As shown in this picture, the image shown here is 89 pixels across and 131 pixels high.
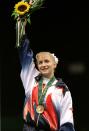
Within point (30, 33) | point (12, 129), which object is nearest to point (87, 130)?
point (12, 129)

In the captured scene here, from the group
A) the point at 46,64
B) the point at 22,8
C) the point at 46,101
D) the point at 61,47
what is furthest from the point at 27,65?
the point at 61,47

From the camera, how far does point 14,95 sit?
576 cm

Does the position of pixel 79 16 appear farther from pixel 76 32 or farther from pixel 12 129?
pixel 12 129

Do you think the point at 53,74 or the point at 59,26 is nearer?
the point at 53,74

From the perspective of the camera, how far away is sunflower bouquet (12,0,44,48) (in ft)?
15.8

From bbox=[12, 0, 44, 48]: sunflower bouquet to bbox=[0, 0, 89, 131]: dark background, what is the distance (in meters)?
0.56

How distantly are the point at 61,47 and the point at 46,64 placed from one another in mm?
797

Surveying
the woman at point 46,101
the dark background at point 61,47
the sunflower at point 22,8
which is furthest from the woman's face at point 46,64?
the dark background at point 61,47

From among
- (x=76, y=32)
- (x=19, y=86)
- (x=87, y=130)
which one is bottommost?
(x=87, y=130)

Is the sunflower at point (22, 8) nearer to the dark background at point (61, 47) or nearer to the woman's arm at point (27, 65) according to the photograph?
the woman's arm at point (27, 65)

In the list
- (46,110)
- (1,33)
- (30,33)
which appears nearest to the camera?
(46,110)

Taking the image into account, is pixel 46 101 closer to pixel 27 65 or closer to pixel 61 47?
pixel 27 65

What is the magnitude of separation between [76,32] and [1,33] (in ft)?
2.37

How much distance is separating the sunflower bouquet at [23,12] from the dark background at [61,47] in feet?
1.84
